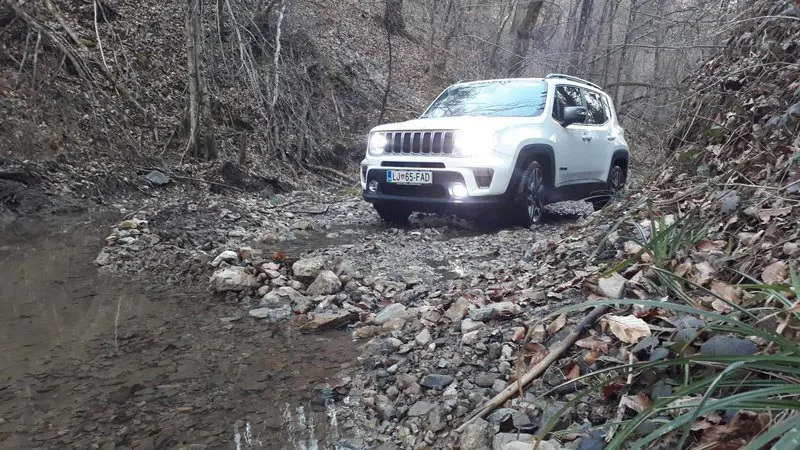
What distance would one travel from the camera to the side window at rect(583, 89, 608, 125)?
733 centimetres

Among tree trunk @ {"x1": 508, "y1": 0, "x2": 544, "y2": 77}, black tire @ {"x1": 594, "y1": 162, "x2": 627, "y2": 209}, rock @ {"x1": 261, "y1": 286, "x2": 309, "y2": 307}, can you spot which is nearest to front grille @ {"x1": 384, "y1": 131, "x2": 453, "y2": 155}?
rock @ {"x1": 261, "y1": 286, "x2": 309, "y2": 307}

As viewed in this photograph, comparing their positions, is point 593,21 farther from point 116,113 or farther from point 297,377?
point 297,377

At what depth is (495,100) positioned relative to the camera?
20.6ft

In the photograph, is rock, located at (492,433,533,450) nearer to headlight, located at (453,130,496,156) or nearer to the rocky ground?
the rocky ground

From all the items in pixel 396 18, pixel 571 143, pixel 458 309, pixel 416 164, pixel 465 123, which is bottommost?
pixel 458 309

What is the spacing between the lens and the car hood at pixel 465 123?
5438 mm

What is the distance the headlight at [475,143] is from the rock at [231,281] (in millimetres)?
2471

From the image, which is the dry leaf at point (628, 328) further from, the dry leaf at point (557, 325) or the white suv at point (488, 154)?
the white suv at point (488, 154)

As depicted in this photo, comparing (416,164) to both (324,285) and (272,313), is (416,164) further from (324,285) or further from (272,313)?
(272,313)

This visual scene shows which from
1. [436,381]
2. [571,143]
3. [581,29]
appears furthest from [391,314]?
[581,29]

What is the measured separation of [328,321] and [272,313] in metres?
0.49

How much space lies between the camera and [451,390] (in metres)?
Result: 2.35

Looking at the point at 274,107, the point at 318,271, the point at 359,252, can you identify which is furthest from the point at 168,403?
the point at 274,107

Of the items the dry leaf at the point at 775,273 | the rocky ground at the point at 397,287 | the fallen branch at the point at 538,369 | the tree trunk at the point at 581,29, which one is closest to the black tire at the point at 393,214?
the rocky ground at the point at 397,287
